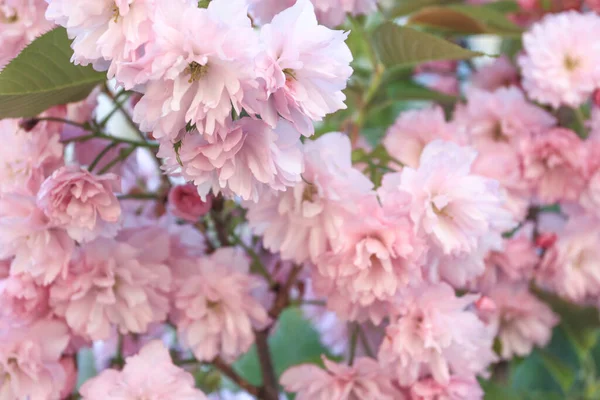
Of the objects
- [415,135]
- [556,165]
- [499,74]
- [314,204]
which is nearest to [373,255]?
[314,204]

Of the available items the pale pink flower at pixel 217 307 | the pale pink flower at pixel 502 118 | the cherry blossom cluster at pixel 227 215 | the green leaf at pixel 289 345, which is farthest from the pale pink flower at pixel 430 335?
the green leaf at pixel 289 345

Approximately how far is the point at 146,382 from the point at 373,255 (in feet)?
0.56

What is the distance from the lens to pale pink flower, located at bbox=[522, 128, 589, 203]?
607mm

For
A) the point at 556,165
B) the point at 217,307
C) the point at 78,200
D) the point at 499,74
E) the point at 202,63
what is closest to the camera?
the point at 202,63

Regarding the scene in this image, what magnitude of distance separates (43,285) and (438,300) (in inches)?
10.8

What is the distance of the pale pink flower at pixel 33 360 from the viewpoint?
43 centimetres

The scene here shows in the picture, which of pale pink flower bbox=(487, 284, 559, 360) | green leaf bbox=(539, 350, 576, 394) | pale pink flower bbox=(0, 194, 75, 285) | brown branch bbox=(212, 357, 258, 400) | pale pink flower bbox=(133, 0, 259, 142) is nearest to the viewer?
pale pink flower bbox=(133, 0, 259, 142)

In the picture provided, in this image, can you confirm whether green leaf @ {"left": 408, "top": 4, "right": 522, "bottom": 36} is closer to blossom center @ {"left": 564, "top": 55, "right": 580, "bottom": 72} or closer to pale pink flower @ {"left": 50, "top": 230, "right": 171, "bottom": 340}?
blossom center @ {"left": 564, "top": 55, "right": 580, "bottom": 72}

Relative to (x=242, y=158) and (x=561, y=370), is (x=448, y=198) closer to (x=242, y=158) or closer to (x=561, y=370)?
(x=242, y=158)

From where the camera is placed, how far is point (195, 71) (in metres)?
0.31

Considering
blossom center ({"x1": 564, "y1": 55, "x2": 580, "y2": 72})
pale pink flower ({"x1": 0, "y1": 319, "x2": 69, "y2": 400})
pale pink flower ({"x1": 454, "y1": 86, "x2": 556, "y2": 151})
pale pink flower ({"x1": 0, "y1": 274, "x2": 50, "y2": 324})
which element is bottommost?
pale pink flower ({"x1": 454, "y1": 86, "x2": 556, "y2": 151})

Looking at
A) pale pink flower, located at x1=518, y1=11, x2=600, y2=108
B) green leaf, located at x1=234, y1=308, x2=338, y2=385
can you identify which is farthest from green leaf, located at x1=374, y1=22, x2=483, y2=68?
green leaf, located at x1=234, y1=308, x2=338, y2=385

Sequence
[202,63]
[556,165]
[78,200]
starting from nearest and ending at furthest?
1. [202,63]
2. [78,200]
3. [556,165]

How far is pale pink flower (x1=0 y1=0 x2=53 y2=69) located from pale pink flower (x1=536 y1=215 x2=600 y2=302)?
19.4 inches
